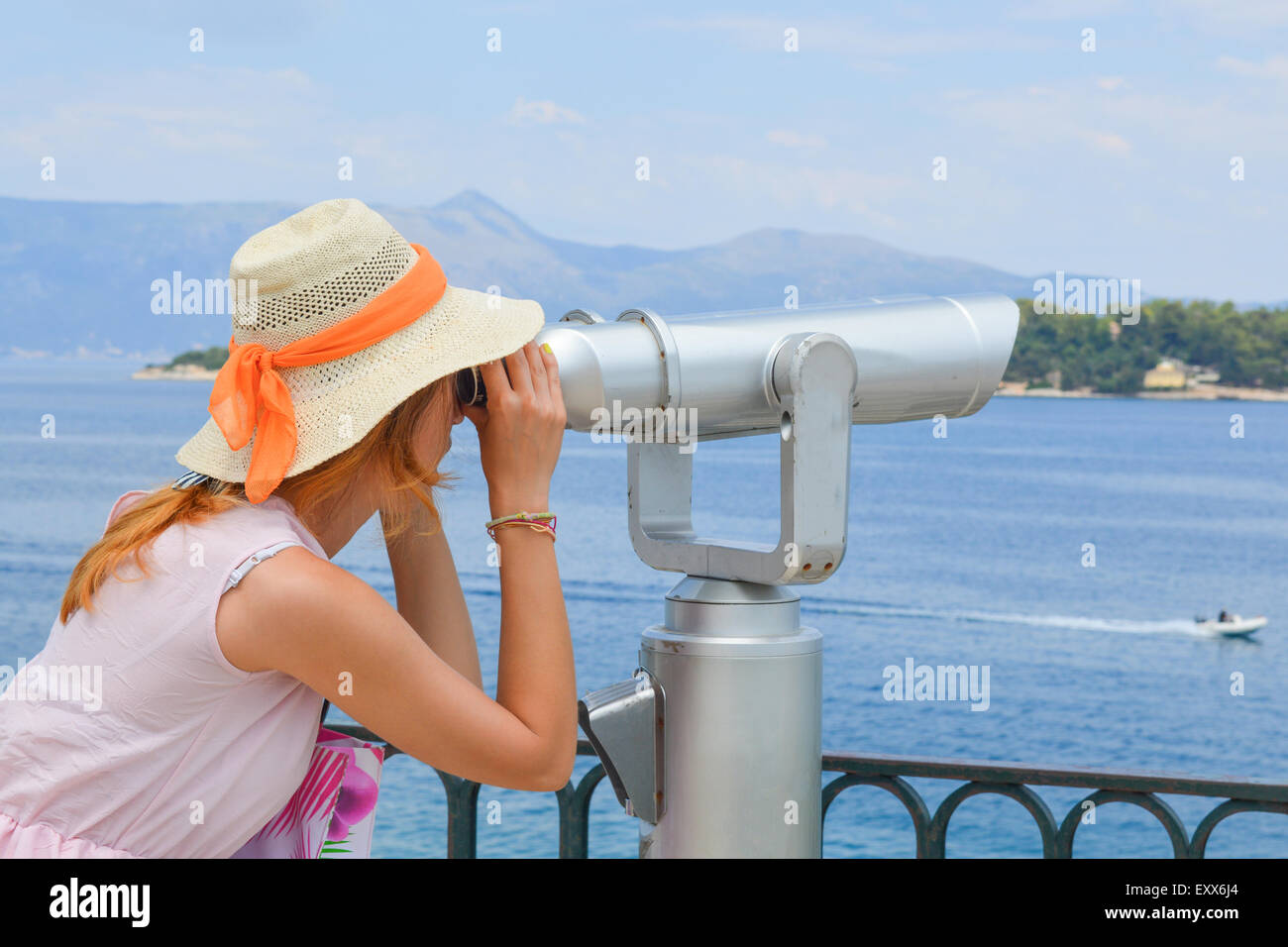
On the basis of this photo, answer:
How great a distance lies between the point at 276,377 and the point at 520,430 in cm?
26

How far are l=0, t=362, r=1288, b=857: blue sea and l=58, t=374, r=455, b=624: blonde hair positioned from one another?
98 millimetres

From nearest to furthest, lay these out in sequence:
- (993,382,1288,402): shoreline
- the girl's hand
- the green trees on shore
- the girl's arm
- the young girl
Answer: the young girl → the girl's hand → the girl's arm → the green trees on shore → (993,382,1288,402): shoreline

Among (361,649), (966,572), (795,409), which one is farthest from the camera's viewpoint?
(966,572)

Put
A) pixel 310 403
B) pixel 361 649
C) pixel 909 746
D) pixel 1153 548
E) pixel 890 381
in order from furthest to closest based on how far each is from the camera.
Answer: pixel 1153 548, pixel 909 746, pixel 890 381, pixel 310 403, pixel 361 649

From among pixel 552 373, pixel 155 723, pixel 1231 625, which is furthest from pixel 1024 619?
pixel 155 723

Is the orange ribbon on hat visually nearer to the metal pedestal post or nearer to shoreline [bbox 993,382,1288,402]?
the metal pedestal post

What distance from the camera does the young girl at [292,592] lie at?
1304 mm

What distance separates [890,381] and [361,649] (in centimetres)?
76

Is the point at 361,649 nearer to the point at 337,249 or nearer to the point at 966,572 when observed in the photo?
the point at 337,249

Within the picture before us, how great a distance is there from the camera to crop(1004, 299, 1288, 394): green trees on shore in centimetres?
6181

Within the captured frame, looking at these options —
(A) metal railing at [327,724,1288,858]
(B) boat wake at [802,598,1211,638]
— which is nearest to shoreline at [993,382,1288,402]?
(B) boat wake at [802,598,1211,638]

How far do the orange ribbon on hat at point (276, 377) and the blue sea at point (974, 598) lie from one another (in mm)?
182
